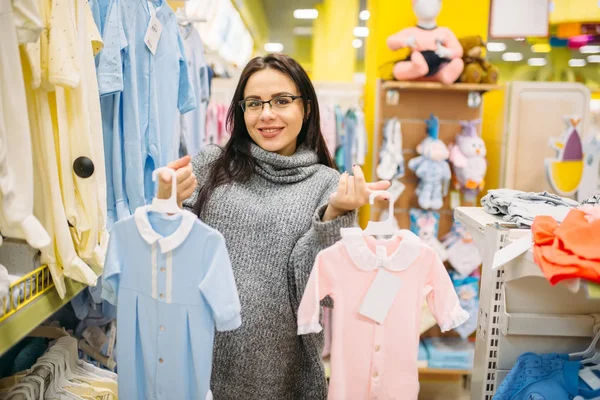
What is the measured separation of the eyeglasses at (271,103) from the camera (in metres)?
1.34

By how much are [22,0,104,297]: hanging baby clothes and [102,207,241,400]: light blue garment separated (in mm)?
339

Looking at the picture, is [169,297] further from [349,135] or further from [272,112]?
[349,135]

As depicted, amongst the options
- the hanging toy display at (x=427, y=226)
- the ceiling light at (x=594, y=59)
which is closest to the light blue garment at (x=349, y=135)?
the hanging toy display at (x=427, y=226)

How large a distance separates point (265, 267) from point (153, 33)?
1243 millimetres

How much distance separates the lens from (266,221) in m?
1.34

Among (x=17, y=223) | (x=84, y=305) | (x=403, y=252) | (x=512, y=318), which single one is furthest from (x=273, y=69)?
(x=84, y=305)

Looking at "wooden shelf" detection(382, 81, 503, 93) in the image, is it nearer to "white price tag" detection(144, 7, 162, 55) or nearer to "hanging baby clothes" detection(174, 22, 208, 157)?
"hanging baby clothes" detection(174, 22, 208, 157)

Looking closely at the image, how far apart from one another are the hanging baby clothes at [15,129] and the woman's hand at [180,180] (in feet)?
0.91

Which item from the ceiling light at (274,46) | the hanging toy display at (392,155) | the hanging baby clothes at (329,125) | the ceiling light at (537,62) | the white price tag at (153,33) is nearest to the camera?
the white price tag at (153,33)

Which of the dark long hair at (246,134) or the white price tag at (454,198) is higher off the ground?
the dark long hair at (246,134)

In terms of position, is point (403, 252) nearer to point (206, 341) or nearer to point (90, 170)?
point (206, 341)

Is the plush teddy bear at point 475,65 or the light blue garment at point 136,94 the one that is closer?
the light blue garment at point 136,94

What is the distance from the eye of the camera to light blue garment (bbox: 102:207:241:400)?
104cm

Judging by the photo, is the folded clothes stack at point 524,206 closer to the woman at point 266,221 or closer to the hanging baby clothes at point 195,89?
the woman at point 266,221
